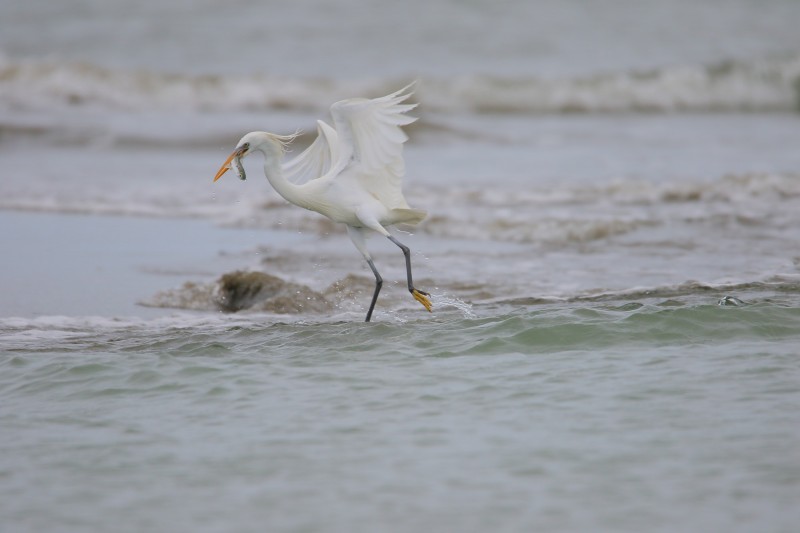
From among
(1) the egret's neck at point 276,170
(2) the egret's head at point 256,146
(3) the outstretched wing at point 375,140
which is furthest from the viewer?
(1) the egret's neck at point 276,170

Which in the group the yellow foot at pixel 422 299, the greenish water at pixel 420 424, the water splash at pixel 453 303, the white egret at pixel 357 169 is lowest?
the greenish water at pixel 420 424

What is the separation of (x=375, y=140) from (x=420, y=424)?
252 centimetres

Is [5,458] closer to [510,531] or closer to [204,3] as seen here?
[510,531]

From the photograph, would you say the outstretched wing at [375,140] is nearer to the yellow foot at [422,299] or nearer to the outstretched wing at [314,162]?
the outstretched wing at [314,162]

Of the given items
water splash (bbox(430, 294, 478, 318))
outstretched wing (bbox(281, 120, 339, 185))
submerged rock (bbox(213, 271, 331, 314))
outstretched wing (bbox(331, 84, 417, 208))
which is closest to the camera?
outstretched wing (bbox(331, 84, 417, 208))

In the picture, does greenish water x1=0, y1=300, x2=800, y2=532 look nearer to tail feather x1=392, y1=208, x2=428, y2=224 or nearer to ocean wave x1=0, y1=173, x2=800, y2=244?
tail feather x1=392, y1=208, x2=428, y2=224

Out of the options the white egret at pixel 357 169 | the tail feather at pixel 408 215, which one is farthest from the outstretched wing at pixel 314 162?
the tail feather at pixel 408 215

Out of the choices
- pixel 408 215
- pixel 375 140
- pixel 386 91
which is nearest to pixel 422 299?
pixel 408 215

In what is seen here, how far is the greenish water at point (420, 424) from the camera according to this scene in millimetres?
4113

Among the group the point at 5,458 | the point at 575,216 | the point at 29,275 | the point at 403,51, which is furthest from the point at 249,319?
the point at 403,51

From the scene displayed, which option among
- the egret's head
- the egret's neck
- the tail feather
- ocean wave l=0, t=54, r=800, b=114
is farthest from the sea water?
ocean wave l=0, t=54, r=800, b=114

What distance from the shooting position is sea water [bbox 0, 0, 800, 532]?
4258 mm

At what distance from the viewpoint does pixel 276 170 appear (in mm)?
7082

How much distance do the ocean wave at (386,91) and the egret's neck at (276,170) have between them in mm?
15385
